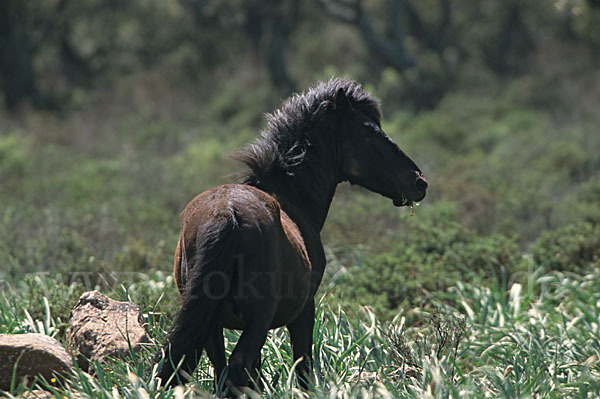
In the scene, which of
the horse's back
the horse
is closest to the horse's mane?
the horse

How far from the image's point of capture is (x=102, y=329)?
5023mm

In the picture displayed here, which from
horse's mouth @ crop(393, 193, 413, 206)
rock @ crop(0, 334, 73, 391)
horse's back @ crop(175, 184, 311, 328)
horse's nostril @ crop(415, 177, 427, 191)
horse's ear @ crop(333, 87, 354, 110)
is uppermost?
horse's ear @ crop(333, 87, 354, 110)

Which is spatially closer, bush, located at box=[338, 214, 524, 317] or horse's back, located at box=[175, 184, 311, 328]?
horse's back, located at box=[175, 184, 311, 328]

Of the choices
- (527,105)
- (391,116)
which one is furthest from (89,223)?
(527,105)

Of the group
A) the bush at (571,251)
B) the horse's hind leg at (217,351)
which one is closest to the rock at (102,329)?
the horse's hind leg at (217,351)

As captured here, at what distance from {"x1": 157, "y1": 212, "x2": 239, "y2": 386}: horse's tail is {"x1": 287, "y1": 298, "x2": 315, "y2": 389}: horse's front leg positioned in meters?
0.73

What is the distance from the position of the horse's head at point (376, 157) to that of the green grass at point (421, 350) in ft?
3.32

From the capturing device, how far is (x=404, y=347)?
5133 millimetres

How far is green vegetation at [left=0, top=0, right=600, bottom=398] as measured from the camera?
5387 millimetres

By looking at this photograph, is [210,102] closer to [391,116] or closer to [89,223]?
[391,116]

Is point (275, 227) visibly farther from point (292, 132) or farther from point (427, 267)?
point (427, 267)

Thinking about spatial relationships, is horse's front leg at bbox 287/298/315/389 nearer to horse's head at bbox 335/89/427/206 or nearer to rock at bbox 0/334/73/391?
horse's head at bbox 335/89/427/206

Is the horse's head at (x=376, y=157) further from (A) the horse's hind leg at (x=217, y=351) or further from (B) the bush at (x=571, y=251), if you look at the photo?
(B) the bush at (x=571, y=251)

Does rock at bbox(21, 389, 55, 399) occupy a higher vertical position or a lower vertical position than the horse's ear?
lower
